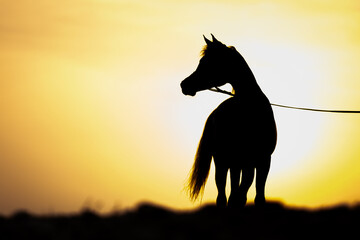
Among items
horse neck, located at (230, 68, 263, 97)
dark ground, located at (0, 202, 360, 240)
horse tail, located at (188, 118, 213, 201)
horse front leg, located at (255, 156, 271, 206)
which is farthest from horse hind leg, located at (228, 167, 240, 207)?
dark ground, located at (0, 202, 360, 240)

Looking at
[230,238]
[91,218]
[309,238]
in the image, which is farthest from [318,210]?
[91,218]

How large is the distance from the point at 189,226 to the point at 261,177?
3.29 metres

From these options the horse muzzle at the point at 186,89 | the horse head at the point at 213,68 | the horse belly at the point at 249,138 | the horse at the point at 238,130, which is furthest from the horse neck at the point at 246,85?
the horse muzzle at the point at 186,89

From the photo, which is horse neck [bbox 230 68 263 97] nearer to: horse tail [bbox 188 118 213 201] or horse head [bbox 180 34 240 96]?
horse head [bbox 180 34 240 96]

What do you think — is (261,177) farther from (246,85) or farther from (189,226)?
(189,226)

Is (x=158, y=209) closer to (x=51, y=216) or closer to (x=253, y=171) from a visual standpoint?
(x=51, y=216)

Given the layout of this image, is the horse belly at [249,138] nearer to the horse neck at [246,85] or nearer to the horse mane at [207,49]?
the horse neck at [246,85]

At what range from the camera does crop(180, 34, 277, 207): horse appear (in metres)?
7.36

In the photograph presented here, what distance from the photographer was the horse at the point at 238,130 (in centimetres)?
736

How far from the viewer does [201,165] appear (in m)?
8.20

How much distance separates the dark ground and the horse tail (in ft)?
9.48

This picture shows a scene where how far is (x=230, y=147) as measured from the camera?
24.6ft

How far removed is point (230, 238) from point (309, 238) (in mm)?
635

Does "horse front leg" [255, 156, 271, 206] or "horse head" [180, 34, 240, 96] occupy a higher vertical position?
"horse head" [180, 34, 240, 96]
